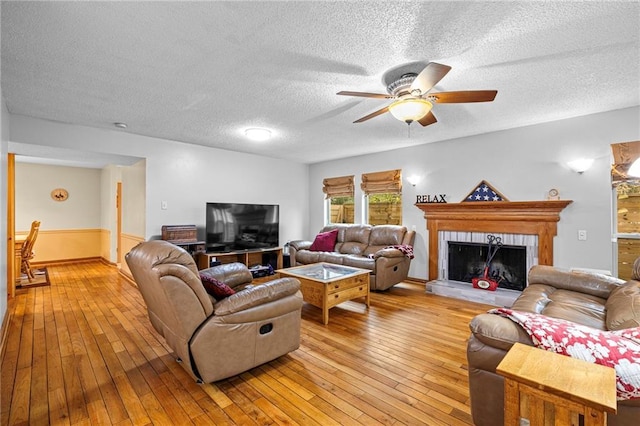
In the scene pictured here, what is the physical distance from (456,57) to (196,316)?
2.68m

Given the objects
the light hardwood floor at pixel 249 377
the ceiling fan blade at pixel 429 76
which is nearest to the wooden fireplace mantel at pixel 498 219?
the light hardwood floor at pixel 249 377

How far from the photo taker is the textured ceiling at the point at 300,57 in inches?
71.7

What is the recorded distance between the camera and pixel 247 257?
562cm

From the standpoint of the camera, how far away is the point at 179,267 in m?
1.90

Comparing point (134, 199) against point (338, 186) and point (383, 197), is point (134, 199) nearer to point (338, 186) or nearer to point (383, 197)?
point (338, 186)

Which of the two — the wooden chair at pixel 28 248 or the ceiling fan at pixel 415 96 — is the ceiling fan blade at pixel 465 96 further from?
the wooden chair at pixel 28 248

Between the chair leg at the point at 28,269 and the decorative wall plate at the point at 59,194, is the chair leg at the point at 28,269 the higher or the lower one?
the lower one

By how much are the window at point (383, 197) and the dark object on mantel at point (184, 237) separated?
→ 3252mm

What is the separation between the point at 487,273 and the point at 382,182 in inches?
94.3

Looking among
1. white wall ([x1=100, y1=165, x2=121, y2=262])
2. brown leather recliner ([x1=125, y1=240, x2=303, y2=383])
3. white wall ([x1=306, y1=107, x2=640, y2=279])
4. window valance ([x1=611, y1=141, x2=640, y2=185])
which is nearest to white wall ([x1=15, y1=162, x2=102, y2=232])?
white wall ([x1=100, y1=165, x2=121, y2=262])

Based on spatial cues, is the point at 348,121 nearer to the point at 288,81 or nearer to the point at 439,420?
the point at 288,81

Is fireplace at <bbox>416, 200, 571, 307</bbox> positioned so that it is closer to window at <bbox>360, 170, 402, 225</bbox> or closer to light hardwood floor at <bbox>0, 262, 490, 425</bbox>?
window at <bbox>360, 170, 402, 225</bbox>

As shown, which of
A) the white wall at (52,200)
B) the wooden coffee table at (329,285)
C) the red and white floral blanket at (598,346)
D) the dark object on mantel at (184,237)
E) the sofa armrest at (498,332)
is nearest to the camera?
the red and white floral blanket at (598,346)

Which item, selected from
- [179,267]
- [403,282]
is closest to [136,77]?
[179,267]
